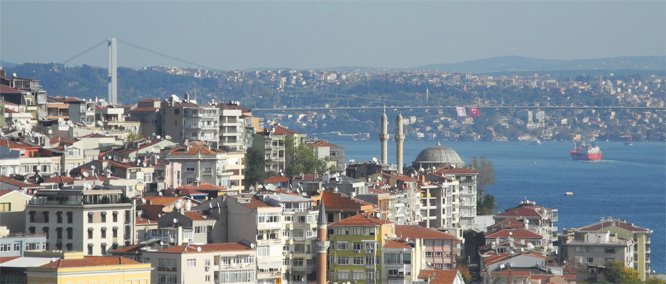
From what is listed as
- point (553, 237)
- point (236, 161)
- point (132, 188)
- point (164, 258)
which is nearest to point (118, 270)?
point (164, 258)

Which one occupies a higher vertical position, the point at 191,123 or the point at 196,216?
the point at 191,123

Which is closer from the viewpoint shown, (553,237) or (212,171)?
(212,171)

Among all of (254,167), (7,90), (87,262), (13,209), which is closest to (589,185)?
(254,167)

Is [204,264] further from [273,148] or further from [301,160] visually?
[273,148]

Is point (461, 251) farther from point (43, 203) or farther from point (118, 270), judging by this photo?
point (118, 270)

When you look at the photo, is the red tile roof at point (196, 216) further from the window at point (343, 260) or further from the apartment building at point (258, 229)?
the window at point (343, 260)

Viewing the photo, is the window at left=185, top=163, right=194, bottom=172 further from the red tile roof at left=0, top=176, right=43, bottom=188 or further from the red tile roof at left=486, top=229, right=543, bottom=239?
the red tile roof at left=0, top=176, right=43, bottom=188

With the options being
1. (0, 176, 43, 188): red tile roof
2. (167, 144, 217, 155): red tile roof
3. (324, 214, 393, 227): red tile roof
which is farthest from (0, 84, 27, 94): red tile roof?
(324, 214, 393, 227): red tile roof
